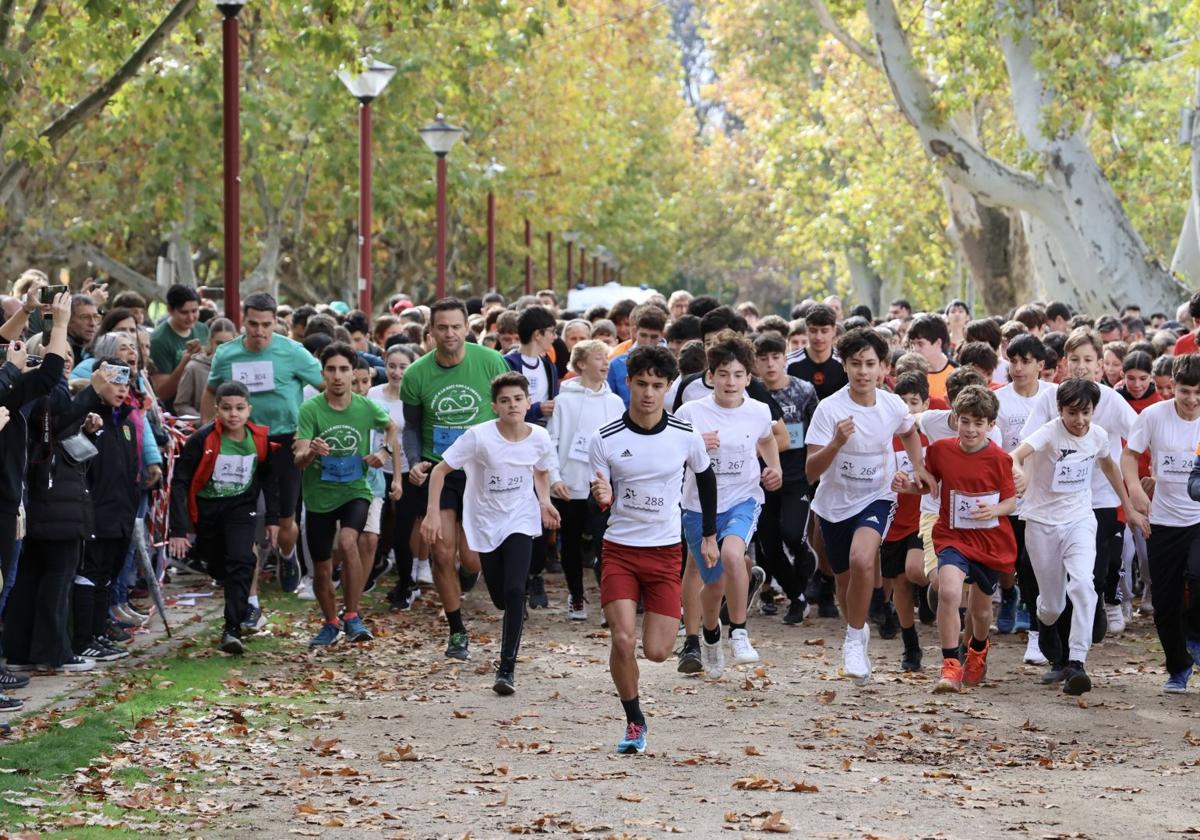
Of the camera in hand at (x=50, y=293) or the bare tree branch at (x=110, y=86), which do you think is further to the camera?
the bare tree branch at (x=110, y=86)

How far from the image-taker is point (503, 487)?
1148cm

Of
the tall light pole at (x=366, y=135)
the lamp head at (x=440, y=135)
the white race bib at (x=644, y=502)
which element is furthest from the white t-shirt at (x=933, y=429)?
the lamp head at (x=440, y=135)

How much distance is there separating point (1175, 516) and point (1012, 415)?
1445 mm

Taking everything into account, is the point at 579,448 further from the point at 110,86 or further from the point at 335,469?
the point at 110,86

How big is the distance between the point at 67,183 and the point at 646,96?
26.8m

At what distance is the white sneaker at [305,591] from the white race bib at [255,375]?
1.87 metres

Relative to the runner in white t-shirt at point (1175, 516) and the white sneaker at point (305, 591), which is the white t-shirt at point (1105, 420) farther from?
the white sneaker at point (305, 591)

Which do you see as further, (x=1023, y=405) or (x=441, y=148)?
(x=441, y=148)

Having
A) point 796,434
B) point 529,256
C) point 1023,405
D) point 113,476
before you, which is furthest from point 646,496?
point 529,256

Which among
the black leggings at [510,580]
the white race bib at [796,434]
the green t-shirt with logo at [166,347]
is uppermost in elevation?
the green t-shirt with logo at [166,347]

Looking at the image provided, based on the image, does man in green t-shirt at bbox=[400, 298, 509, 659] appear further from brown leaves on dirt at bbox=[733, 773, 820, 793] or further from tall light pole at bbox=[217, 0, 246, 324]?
tall light pole at bbox=[217, 0, 246, 324]

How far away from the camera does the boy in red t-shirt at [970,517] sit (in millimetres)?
11055

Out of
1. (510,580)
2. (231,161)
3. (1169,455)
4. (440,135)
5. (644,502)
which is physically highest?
(440,135)

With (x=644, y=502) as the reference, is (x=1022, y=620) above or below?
below
